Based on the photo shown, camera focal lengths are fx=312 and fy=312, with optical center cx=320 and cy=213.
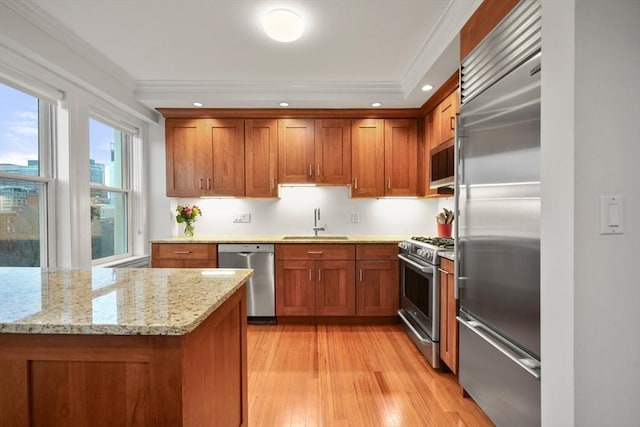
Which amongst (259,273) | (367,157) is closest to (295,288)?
(259,273)

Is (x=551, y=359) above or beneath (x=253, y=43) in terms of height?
beneath

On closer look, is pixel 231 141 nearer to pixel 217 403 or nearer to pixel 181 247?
pixel 181 247

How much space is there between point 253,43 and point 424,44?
136 cm

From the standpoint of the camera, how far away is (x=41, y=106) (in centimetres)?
247

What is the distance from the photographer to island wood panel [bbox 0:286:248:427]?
2.91ft

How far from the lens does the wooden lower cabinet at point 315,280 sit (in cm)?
335

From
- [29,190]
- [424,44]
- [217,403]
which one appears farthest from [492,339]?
[29,190]

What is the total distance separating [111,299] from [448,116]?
9.45 ft

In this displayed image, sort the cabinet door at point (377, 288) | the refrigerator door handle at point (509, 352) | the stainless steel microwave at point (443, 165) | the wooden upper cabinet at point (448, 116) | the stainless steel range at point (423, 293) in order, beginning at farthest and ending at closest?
the cabinet door at point (377, 288) → the wooden upper cabinet at point (448, 116) → the stainless steel microwave at point (443, 165) → the stainless steel range at point (423, 293) → the refrigerator door handle at point (509, 352)

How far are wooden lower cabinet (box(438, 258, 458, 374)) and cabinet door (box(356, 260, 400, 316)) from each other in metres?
1.00
